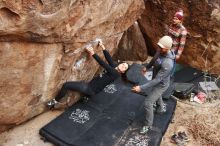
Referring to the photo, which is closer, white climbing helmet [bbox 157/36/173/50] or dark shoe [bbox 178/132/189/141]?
white climbing helmet [bbox 157/36/173/50]

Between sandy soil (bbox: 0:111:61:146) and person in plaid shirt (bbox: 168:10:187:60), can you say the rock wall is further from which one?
person in plaid shirt (bbox: 168:10:187:60)

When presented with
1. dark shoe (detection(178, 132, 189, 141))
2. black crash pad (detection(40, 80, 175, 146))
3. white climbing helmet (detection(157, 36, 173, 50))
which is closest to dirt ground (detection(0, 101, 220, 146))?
dark shoe (detection(178, 132, 189, 141))

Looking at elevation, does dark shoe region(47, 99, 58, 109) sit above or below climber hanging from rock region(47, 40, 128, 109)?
below

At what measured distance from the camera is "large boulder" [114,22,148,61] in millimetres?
10547

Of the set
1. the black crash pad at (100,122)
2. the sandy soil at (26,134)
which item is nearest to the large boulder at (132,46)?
the black crash pad at (100,122)

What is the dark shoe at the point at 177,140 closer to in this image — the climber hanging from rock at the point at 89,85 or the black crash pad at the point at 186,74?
the climber hanging from rock at the point at 89,85

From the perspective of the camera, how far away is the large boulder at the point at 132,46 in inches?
415

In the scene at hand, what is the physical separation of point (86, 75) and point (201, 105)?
2860 millimetres

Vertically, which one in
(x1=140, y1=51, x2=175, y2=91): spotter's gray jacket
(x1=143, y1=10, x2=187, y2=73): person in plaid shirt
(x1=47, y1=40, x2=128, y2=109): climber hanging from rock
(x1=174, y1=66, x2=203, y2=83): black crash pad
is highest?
(x1=143, y1=10, x2=187, y2=73): person in plaid shirt

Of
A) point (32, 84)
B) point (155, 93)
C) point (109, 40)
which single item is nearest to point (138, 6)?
point (109, 40)

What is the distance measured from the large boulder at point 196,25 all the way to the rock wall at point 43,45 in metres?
1.97

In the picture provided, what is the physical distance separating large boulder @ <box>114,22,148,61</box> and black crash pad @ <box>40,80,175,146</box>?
2.12 m

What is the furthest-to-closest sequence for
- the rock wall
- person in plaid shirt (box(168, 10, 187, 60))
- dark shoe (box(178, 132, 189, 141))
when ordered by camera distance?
1. person in plaid shirt (box(168, 10, 187, 60))
2. dark shoe (box(178, 132, 189, 141))
3. the rock wall

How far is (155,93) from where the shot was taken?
707 centimetres
